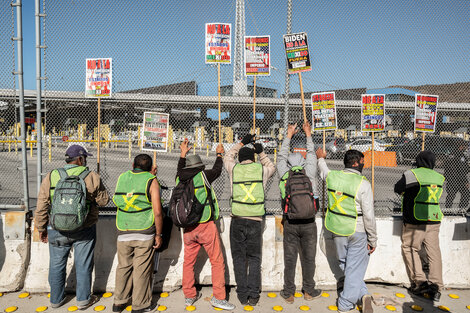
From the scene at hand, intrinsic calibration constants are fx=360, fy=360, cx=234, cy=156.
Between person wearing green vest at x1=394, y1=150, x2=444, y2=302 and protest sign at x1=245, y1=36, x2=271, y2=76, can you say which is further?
protest sign at x1=245, y1=36, x2=271, y2=76

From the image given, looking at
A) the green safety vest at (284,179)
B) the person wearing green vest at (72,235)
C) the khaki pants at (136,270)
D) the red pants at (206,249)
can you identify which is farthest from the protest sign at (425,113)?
the person wearing green vest at (72,235)

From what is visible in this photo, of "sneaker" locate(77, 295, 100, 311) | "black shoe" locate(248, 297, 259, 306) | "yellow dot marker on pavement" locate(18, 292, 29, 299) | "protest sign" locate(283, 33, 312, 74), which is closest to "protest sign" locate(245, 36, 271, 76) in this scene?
"protest sign" locate(283, 33, 312, 74)

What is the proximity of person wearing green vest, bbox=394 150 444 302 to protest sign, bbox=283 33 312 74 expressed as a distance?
1.93 meters

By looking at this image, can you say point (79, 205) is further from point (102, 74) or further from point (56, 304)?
point (102, 74)

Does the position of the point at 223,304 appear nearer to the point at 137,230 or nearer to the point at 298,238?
the point at 298,238

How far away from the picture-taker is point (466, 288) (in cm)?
477

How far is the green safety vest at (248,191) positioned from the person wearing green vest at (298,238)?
0.30 m

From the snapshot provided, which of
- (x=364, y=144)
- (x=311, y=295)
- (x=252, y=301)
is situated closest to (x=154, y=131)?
(x=252, y=301)

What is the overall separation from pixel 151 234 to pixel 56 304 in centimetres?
137

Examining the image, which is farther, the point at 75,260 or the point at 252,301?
the point at 252,301

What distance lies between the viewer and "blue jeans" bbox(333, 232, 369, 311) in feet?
12.7

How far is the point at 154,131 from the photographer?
191 inches

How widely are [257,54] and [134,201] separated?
281 cm

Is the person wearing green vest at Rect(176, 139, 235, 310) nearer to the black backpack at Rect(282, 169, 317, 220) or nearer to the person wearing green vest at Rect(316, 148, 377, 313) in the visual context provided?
the black backpack at Rect(282, 169, 317, 220)
